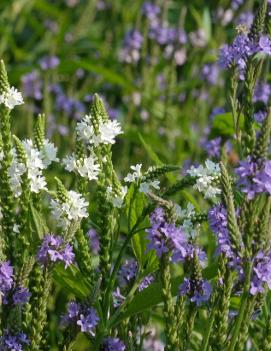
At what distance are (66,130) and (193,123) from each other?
74 centimetres

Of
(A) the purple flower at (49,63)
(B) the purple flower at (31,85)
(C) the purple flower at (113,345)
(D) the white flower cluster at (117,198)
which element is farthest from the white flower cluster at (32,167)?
(B) the purple flower at (31,85)

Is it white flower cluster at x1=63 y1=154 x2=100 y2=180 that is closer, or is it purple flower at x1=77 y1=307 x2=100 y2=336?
purple flower at x1=77 y1=307 x2=100 y2=336

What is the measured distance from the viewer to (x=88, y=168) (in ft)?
7.12

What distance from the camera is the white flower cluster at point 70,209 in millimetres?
2035

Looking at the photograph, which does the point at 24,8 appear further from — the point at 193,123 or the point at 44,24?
the point at 193,123

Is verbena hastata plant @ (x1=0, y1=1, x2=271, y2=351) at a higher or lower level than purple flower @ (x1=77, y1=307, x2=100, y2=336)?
higher

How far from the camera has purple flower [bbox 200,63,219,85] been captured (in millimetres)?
5402

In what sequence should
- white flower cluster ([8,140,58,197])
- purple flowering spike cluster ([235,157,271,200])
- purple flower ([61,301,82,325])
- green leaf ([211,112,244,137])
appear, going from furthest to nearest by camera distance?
green leaf ([211,112,244,137]) → white flower cluster ([8,140,58,197]) → purple flower ([61,301,82,325]) → purple flowering spike cluster ([235,157,271,200])

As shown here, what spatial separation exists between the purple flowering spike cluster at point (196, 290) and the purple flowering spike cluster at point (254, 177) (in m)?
0.31

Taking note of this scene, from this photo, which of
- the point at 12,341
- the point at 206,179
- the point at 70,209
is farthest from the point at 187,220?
the point at 12,341

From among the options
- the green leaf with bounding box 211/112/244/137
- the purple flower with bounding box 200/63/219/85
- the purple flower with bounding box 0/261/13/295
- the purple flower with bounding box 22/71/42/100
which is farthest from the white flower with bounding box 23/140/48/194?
the purple flower with bounding box 200/63/219/85

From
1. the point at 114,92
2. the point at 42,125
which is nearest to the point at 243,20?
the point at 114,92

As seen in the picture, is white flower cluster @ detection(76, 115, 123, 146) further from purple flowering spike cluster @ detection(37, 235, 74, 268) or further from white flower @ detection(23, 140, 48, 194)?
purple flowering spike cluster @ detection(37, 235, 74, 268)

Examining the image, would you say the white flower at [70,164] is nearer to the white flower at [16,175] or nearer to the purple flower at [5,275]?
the white flower at [16,175]
